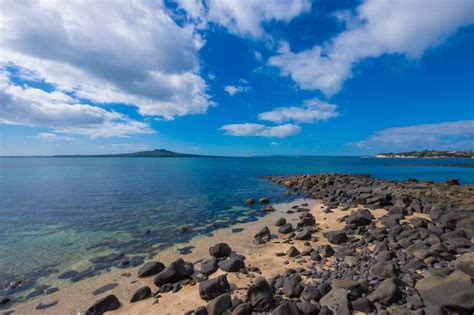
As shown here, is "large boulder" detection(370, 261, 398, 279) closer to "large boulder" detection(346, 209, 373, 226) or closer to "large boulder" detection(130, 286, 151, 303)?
"large boulder" detection(346, 209, 373, 226)

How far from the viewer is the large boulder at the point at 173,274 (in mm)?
9398

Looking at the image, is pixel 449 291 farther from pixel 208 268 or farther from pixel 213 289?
pixel 208 268

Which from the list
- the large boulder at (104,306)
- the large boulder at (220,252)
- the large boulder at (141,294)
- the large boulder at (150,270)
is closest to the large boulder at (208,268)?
the large boulder at (220,252)

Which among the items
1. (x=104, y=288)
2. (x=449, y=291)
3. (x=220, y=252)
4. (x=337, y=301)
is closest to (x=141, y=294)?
(x=104, y=288)

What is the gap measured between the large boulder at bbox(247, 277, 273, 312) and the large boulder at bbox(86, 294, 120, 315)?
4.77m

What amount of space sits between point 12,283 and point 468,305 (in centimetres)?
1621

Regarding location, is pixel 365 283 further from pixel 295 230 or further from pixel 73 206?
pixel 73 206

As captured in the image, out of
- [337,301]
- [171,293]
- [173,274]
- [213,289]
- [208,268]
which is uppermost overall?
[337,301]

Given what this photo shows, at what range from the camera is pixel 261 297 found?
7.22 meters

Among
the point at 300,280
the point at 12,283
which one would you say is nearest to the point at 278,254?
the point at 300,280

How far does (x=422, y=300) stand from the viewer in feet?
22.2

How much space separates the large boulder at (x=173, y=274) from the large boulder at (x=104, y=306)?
1607 millimetres

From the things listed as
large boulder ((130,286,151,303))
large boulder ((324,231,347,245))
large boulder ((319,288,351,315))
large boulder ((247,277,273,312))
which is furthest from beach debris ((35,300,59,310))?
large boulder ((324,231,347,245))

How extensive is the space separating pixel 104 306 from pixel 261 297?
17.7ft
